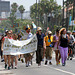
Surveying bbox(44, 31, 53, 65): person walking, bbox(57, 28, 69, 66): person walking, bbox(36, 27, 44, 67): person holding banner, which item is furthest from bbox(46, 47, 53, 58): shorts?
bbox(36, 27, 44, 67): person holding banner

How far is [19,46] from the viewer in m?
15.7

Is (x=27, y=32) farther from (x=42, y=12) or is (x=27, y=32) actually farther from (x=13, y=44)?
(x=42, y=12)

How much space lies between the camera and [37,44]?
15.7 m

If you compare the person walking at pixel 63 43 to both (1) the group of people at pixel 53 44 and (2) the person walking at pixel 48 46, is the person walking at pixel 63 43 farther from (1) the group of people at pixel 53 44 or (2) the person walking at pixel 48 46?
Result: (2) the person walking at pixel 48 46

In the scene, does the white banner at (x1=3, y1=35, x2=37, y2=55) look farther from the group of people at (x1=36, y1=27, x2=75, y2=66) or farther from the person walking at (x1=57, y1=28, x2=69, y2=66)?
the person walking at (x1=57, y1=28, x2=69, y2=66)

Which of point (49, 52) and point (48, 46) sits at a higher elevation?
point (48, 46)

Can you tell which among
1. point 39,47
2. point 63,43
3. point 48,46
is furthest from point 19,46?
point 63,43

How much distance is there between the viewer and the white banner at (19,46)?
14.9 metres

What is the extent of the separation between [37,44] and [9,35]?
1.56 metres

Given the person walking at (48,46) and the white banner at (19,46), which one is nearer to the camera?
the white banner at (19,46)

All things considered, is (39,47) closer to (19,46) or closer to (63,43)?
(19,46)

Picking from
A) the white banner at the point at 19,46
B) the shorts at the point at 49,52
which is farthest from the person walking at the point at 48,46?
the white banner at the point at 19,46

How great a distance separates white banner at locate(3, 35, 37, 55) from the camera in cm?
1490

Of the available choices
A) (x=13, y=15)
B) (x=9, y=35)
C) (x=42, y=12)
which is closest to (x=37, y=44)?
(x=9, y=35)
